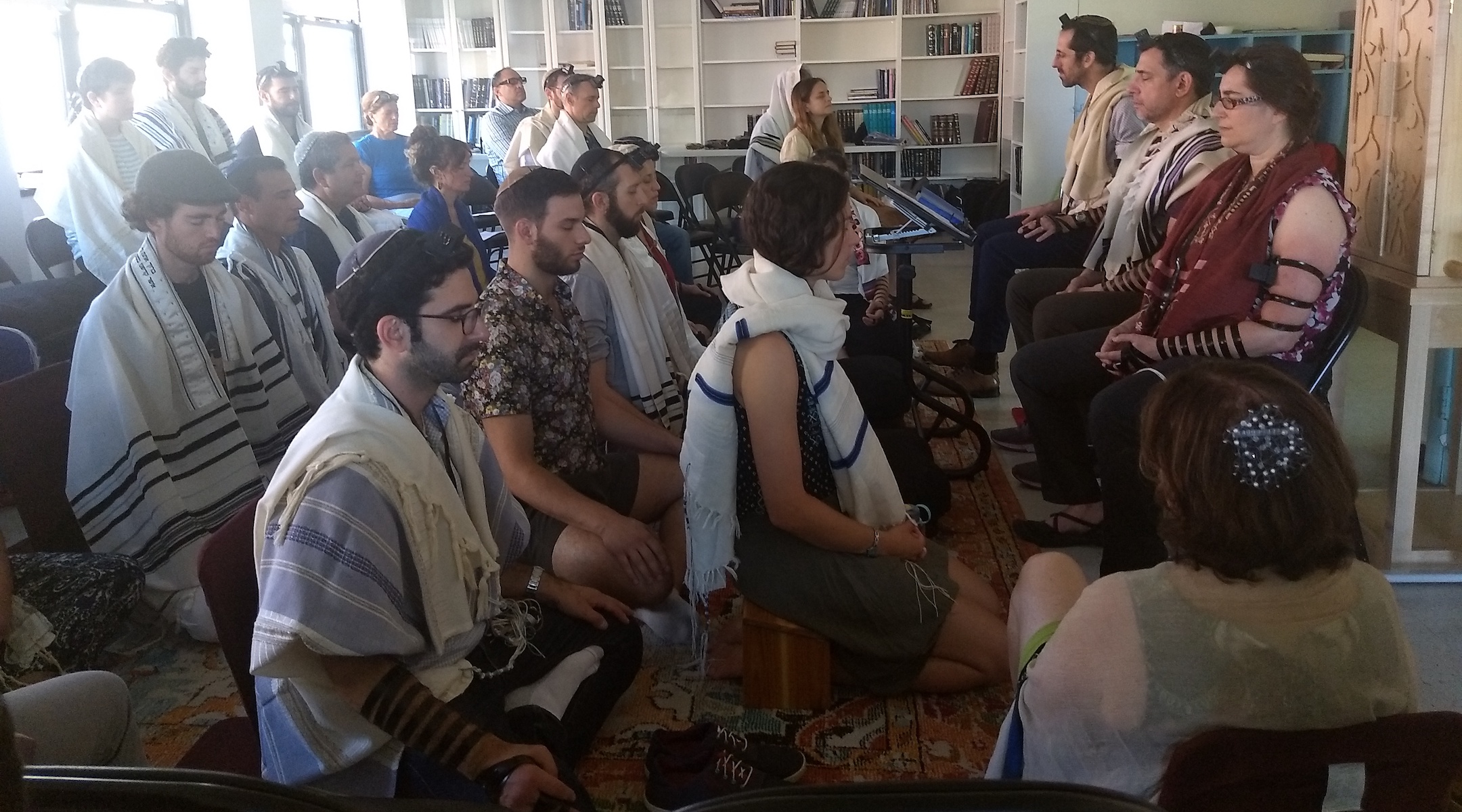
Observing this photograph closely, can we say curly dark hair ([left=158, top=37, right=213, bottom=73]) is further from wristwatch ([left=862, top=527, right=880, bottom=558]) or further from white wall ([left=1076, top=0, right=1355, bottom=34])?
wristwatch ([left=862, top=527, right=880, bottom=558])

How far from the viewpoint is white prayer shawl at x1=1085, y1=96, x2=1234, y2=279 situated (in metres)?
3.17

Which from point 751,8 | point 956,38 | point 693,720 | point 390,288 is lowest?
point 693,720

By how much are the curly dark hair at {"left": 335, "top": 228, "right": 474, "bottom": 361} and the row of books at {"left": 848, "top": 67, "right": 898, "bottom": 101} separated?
7787 mm

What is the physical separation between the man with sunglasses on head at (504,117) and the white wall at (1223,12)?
3297mm

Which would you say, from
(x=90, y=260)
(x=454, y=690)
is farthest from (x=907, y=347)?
(x=90, y=260)

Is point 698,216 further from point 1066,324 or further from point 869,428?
point 869,428

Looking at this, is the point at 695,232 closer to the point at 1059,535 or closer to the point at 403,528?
the point at 1059,535

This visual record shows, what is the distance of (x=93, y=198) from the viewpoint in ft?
15.1

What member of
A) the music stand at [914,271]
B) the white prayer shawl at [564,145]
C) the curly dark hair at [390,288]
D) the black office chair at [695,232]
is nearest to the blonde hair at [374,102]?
the white prayer shawl at [564,145]

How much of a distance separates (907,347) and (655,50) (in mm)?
6248

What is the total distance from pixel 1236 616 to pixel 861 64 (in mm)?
8496

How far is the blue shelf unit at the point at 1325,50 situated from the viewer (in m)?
6.38

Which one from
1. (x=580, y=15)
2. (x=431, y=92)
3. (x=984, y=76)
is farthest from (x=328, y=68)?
(x=984, y=76)

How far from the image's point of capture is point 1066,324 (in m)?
3.39
